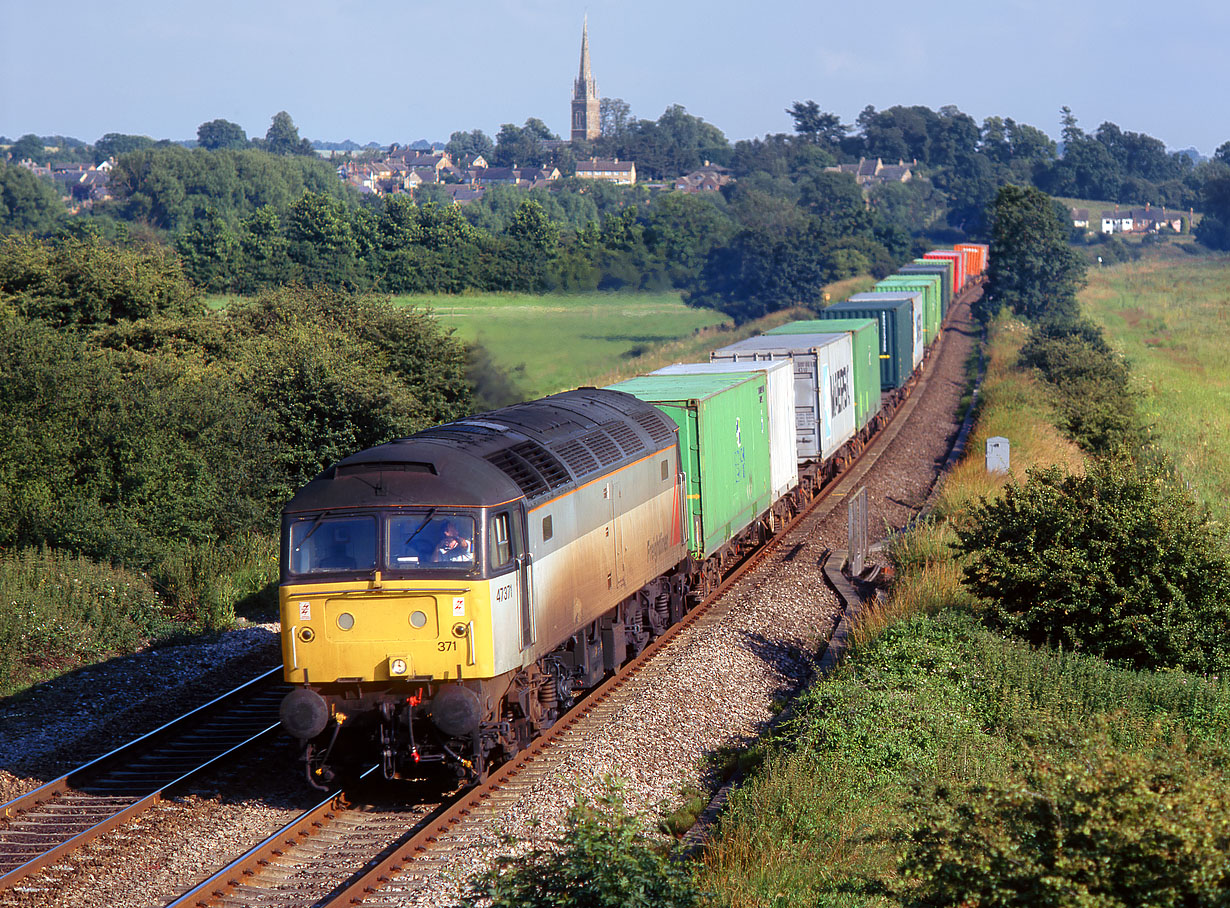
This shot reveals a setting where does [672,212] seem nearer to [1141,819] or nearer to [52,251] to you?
[52,251]

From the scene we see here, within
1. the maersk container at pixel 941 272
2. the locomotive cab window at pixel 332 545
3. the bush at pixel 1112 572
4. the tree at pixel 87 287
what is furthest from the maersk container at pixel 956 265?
the locomotive cab window at pixel 332 545

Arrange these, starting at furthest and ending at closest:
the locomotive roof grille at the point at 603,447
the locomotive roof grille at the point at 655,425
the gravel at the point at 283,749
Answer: the locomotive roof grille at the point at 655,425, the locomotive roof grille at the point at 603,447, the gravel at the point at 283,749

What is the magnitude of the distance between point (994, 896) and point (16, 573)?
1668 centimetres

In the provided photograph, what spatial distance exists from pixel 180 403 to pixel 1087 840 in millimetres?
21085

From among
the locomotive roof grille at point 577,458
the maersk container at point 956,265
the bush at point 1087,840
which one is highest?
the maersk container at point 956,265

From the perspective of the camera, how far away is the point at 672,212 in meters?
82.1

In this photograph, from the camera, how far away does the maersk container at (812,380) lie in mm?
25641

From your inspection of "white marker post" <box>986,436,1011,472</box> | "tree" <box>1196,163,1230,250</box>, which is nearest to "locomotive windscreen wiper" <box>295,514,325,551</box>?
"white marker post" <box>986,436,1011,472</box>

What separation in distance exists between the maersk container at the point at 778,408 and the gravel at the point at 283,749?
182 cm

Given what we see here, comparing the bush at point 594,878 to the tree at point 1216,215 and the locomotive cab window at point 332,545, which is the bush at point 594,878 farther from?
the tree at point 1216,215

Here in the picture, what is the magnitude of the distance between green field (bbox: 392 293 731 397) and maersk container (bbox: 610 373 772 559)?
48.2 ft

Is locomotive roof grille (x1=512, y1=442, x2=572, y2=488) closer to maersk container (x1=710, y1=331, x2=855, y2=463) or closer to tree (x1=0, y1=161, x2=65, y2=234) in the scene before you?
maersk container (x1=710, y1=331, x2=855, y2=463)

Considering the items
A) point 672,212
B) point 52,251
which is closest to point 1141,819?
point 52,251

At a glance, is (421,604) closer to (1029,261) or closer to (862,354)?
(862,354)
